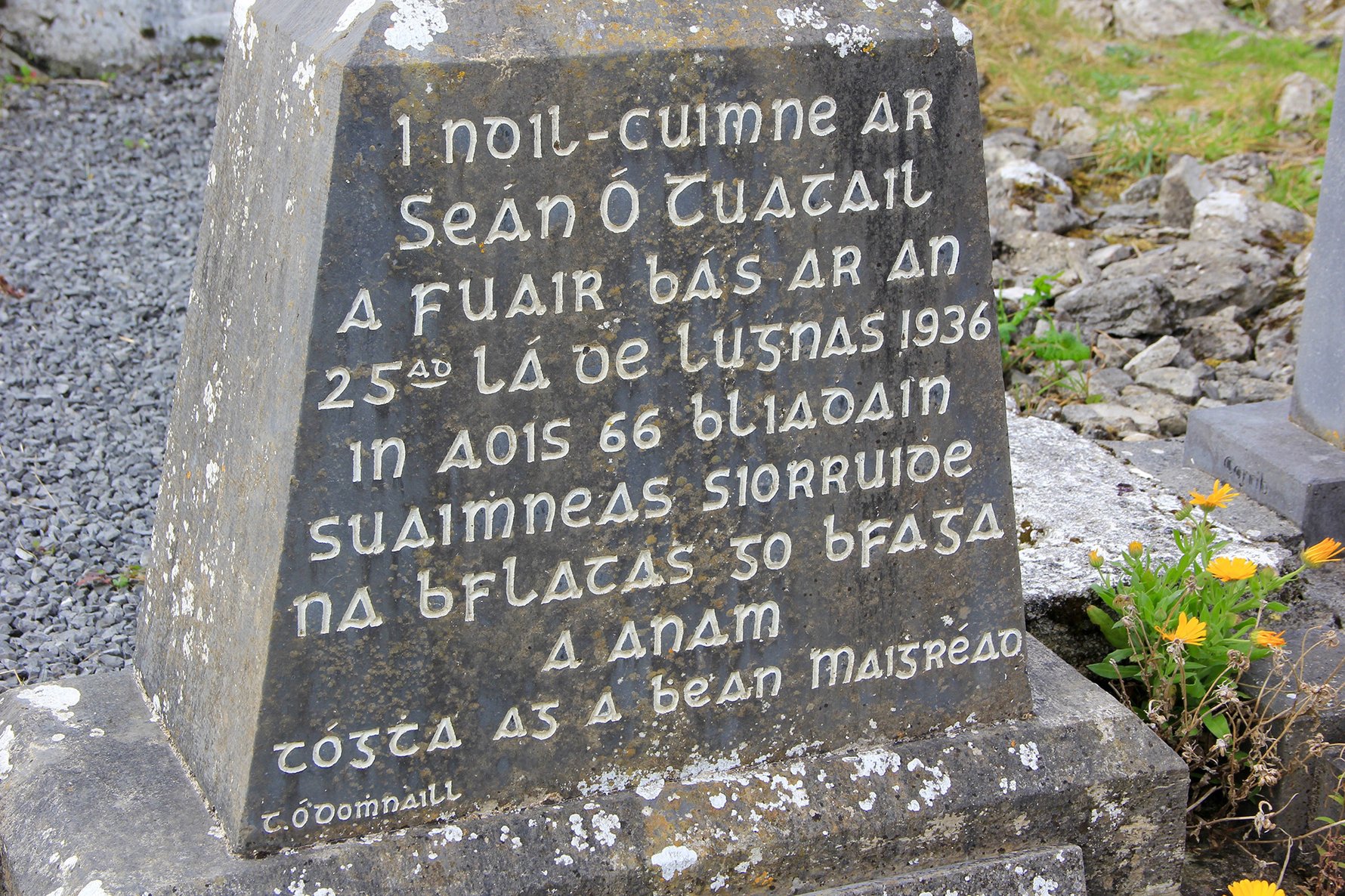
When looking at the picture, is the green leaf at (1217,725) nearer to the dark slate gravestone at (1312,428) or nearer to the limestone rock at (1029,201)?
the dark slate gravestone at (1312,428)

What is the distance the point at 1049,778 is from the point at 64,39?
7079mm

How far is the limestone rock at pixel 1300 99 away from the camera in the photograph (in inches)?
258

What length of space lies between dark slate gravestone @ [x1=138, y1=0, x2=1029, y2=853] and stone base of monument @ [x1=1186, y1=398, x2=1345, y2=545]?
58.7 inches

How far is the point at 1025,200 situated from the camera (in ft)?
19.2

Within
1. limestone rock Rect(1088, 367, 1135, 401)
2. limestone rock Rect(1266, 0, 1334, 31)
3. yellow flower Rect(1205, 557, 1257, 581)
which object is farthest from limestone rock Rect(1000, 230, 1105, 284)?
limestone rock Rect(1266, 0, 1334, 31)

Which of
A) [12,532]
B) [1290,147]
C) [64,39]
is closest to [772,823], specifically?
[12,532]

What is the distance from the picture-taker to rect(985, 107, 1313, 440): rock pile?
4.52 metres

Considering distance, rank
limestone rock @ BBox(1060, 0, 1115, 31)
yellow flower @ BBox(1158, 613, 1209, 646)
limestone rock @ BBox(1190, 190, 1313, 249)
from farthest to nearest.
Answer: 1. limestone rock @ BBox(1060, 0, 1115, 31)
2. limestone rock @ BBox(1190, 190, 1313, 249)
3. yellow flower @ BBox(1158, 613, 1209, 646)

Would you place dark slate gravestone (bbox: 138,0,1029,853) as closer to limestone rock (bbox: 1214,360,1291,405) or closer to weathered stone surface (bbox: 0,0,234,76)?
limestone rock (bbox: 1214,360,1291,405)

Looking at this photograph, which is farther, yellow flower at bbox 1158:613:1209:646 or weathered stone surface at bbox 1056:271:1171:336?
weathered stone surface at bbox 1056:271:1171:336

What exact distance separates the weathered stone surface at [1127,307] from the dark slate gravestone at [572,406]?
278 centimetres

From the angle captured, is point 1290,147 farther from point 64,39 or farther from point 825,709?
point 64,39

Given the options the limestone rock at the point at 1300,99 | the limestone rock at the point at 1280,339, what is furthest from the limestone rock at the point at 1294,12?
the limestone rock at the point at 1280,339

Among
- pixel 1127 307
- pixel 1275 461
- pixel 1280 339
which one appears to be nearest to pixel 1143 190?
pixel 1127 307
